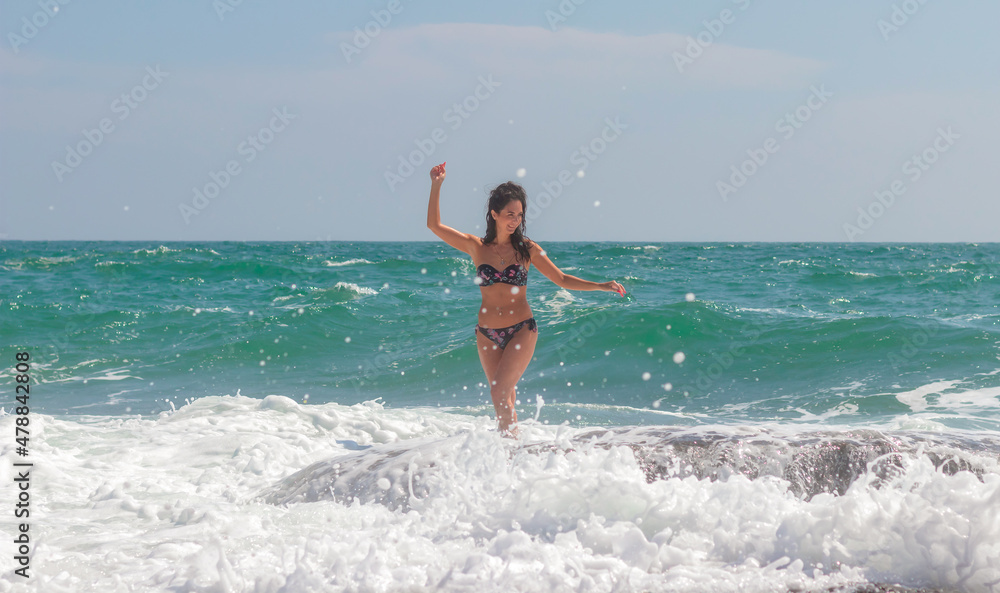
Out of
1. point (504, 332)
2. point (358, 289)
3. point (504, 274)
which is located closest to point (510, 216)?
point (504, 274)

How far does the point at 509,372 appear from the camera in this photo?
5.20 metres

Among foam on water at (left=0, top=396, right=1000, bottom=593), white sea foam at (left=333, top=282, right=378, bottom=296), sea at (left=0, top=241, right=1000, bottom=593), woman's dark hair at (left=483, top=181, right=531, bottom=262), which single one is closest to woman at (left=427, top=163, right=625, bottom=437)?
woman's dark hair at (left=483, top=181, right=531, bottom=262)

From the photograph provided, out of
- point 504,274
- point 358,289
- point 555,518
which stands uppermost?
point 504,274

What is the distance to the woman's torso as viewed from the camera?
5.27 metres

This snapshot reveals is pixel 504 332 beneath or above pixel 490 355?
above

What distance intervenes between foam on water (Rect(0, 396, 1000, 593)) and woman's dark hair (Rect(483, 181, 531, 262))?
4.53 feet

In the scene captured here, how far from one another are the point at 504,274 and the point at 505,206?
18.9 inches

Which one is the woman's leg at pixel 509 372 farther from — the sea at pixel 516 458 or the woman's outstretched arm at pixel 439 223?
the woman's outstretched arm at pixel 439 223

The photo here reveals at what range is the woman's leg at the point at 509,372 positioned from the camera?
204 inches

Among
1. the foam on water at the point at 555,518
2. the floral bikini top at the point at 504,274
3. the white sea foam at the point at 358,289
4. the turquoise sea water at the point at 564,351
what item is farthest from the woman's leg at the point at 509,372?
the white sea foam at the point at 358,289

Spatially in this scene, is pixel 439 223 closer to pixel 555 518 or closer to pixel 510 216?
pixel 510 216

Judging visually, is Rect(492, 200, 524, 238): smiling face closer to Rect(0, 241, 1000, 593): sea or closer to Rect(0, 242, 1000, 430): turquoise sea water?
Rect(0, 241, 1000, 593): sea

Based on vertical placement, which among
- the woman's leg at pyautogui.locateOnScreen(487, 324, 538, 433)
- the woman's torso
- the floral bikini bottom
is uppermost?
the woman's torso

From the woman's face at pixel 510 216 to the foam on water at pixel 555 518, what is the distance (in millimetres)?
1479
